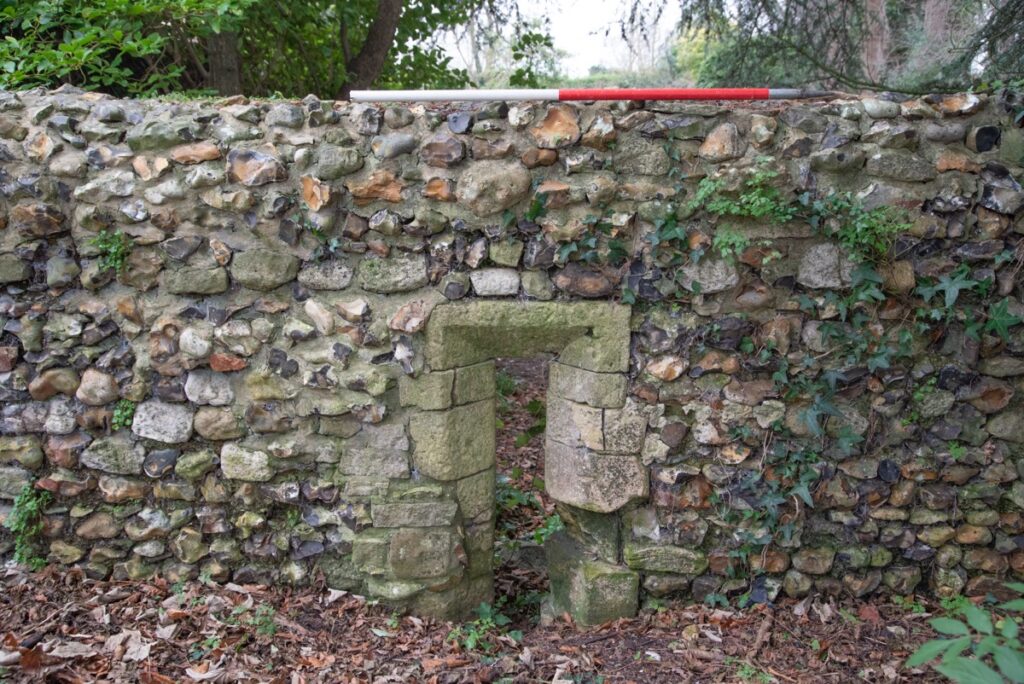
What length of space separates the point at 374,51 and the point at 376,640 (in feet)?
13.5

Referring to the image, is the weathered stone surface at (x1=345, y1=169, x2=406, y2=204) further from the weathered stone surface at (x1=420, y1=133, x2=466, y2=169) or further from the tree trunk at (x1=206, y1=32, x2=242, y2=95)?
the tree trunk at (x1=206, y1=32, x2=242, y2=95)

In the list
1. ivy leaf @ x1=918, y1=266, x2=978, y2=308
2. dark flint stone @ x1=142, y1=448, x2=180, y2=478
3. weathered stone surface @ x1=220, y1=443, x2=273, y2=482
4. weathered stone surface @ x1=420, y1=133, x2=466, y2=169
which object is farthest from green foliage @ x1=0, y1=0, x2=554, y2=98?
ivy leaf @ x1=918, y1=266, x2=978, y2=308

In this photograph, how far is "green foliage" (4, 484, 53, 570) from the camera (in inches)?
132

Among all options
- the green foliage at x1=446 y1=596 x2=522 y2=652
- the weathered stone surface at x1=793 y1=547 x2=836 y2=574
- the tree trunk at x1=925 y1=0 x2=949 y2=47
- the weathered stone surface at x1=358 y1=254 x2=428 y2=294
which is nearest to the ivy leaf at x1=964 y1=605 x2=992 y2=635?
the weathered stone surface at x1=793 y1=547 x2=836 y2=574

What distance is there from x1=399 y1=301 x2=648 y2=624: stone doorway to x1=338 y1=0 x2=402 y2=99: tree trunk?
125 inches

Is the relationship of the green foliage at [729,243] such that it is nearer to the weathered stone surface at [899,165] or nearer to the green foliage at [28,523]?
the weathered stone surface at [899,165]

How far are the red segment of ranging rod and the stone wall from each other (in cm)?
5

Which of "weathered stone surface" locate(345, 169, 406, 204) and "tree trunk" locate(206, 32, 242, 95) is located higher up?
"tree trunk" locate(206, 32, 242, 95)

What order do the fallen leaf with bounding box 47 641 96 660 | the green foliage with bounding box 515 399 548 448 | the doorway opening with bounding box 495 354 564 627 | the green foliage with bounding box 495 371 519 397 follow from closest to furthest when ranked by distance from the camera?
the fallen leaf with bounding box 47 641 96 660, the doorway opening with bounding box 495 354 564 627, the green foliage with bounding box 515 399 548 448, the green foliage with bounding box 495 371 519 397

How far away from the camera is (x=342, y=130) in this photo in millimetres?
3113

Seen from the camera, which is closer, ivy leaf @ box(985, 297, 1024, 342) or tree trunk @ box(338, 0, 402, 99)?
ivy leaf @ box(985, 297, 1024, 342)

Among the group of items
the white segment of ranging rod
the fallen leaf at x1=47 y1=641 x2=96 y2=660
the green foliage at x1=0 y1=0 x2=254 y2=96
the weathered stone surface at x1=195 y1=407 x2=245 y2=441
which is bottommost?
the fallen leaf at x1=47 y1=641 x2=96 y2=660

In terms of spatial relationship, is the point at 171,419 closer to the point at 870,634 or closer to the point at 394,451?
the point at 394,451

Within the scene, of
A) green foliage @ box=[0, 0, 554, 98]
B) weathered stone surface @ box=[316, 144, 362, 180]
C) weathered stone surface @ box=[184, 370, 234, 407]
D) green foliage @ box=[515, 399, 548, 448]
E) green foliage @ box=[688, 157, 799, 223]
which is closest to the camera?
green foliage @ box=[688, 157, 799, 223]
